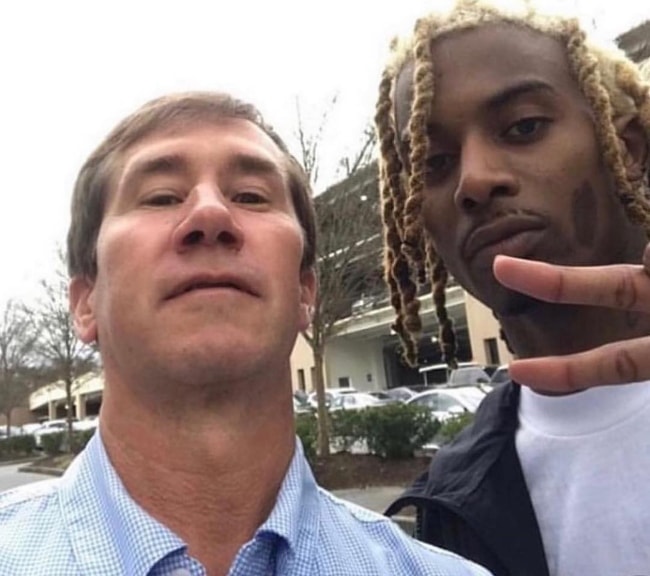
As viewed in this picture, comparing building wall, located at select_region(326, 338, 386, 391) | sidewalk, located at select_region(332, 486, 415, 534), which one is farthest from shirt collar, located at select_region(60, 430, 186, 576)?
building wall, located at select_region(326, 338, 386, 391)

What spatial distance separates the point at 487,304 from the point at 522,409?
0.37 m

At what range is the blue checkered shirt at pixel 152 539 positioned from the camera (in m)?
1.62

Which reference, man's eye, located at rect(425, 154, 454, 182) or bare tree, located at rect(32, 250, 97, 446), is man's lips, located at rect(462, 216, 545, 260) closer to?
man's eye, located at rect(425, 154, 454, 182)

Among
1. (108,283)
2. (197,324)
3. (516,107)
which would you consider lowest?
(197,324)

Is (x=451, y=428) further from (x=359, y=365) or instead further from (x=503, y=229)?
(x=359, y=365)

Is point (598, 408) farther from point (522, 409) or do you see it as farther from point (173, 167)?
point (173, 167)

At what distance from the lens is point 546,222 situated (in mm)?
2012

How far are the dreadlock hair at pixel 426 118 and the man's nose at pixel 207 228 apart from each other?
1.86ft

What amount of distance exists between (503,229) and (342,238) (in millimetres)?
11708

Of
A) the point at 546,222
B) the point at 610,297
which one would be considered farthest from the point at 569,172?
the point at 610,297

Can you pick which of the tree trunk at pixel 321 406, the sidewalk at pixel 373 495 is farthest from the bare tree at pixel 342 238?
the sidewalk at pixel 373 495

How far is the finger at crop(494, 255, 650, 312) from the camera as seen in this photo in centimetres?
129

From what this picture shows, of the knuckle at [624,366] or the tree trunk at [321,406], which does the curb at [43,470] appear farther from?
the knuckle at [624,366]

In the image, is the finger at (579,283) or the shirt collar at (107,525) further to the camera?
the shirt collar at (107,525)
